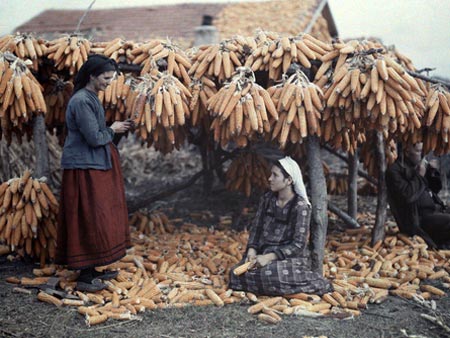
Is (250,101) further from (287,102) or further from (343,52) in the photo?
(343,52)

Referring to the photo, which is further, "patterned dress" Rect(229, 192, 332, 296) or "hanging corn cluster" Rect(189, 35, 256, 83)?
"hanging corn cluster" Rect(189, 35, 256, 83)

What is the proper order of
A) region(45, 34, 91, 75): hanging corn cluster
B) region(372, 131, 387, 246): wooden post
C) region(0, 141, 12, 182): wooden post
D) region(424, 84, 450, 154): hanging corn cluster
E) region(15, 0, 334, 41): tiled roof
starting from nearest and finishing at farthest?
region(424, 84, 450, 154): hanging corn cluster → region(45, 34, 91, 75): hanging corn cluster → region(372, 131, 387, 246): wooden post → region(0, 141, 12, 182): wooden post → region(15, 0, 334, 41): tiled roof

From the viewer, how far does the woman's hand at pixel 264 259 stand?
3982 mm

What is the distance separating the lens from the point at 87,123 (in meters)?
3.82

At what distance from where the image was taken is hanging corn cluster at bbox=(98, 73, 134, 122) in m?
4.46

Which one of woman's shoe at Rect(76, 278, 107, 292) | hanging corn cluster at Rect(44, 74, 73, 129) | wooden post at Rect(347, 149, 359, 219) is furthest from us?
wooden post at Rect(347, 149, 359, 219)

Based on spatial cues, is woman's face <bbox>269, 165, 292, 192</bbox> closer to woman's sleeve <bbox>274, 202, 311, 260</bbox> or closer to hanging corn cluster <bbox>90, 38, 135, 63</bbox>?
woman's sleeve <bbox>274, 202, 311, 260</bbox>

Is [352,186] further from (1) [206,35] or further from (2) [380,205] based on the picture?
(1) [206,35]

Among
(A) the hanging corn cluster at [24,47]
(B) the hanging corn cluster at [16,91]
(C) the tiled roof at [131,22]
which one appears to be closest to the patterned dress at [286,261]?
(B) the hanging corn cluster at [16,91]

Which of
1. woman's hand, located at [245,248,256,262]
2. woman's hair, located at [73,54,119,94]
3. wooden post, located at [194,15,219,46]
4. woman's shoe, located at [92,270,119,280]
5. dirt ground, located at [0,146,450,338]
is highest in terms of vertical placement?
wooden post, located at [194,15,219,46]

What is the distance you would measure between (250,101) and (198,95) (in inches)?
27.1

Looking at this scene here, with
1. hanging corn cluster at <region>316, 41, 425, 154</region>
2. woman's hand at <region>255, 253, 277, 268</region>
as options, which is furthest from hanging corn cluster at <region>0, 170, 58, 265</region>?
hanging corn cluster at <region>316, 41, 425, 154</region>

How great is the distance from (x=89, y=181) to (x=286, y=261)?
1694mm

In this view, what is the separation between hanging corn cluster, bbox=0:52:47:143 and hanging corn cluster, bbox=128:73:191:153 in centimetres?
93
